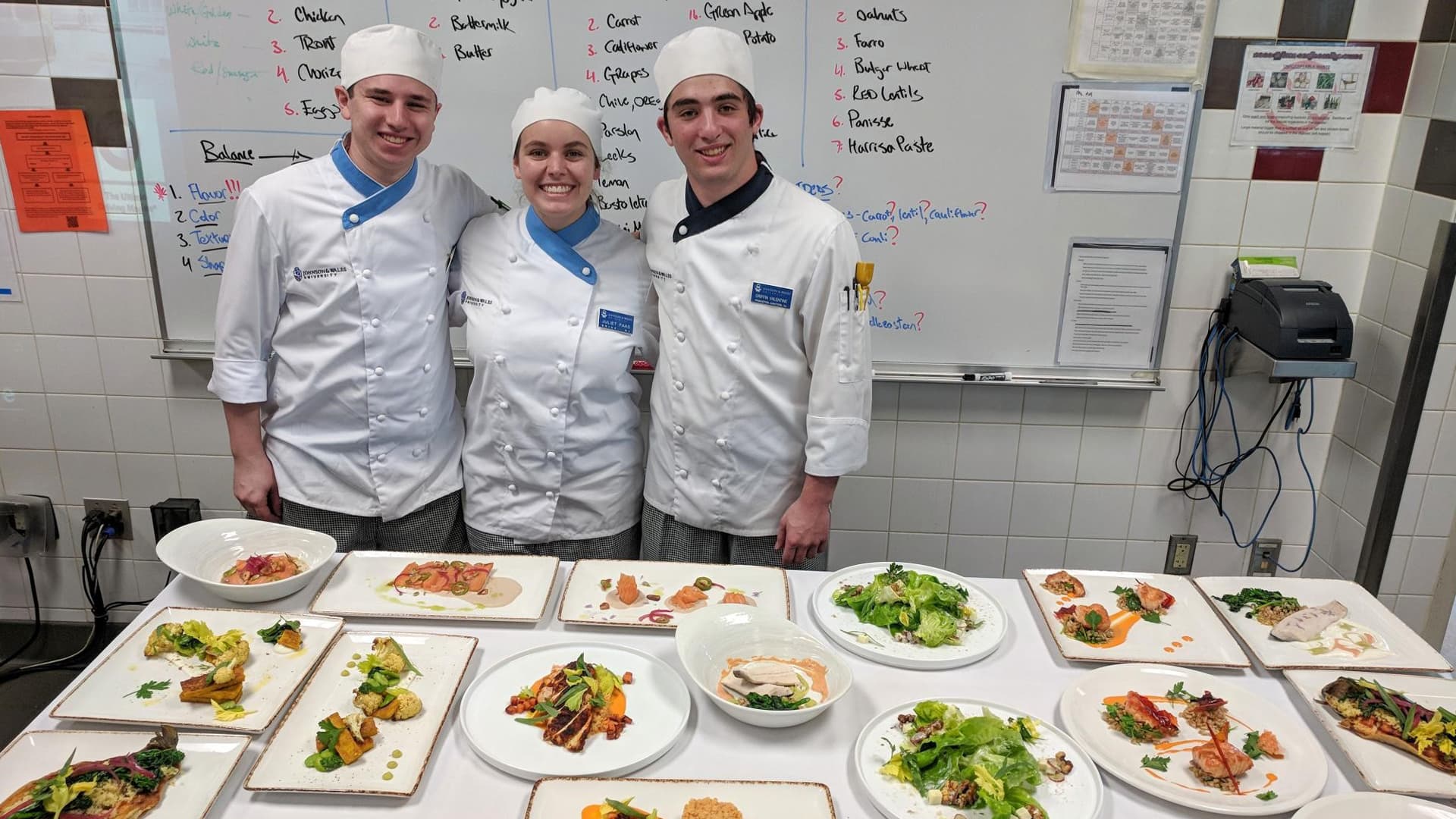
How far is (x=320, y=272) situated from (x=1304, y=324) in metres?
2.44

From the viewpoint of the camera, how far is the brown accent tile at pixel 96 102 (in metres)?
2.64

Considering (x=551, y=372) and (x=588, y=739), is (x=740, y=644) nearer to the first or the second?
(x=588, y=739)

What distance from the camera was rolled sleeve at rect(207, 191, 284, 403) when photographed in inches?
81.9

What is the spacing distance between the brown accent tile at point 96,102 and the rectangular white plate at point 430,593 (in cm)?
167

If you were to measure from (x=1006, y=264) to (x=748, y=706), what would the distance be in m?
1.73

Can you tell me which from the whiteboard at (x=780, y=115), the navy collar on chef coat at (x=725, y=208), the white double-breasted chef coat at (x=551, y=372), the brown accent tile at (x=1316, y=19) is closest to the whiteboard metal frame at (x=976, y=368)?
the whiteboard at (x=780, y=115)

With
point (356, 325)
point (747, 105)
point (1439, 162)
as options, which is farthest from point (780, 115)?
point (1439, 162)

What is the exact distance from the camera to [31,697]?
2.98 metres

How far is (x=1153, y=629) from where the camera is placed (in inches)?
67.8

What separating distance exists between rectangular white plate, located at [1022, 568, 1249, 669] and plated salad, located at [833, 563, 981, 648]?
0.52ft

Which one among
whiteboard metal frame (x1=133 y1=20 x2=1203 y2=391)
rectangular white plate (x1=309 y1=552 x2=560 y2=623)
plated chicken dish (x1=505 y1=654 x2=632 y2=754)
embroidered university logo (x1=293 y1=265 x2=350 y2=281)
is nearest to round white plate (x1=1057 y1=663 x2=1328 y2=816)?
plated chicken dish (x1=505 y1=654 x2=632 y2=754)

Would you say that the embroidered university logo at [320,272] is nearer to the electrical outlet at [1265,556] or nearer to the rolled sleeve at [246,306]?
the rolled sleeve at [246,306]

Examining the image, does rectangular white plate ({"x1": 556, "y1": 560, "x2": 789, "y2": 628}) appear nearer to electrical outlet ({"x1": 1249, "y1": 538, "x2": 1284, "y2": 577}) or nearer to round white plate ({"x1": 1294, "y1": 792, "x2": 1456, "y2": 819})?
round white plate ({"x1": 1294, "y1": 792, "x2": 1456, "y2": 819})

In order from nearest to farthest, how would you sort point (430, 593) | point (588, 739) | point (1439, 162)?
1. point (588, 739)
2. point (430, 593)
3. point (1439, 162)
